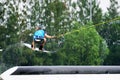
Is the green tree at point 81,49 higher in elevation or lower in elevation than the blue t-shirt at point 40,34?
lower

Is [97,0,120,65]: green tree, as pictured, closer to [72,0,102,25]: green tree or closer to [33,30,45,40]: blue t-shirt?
[72,0,102,25]: green tree

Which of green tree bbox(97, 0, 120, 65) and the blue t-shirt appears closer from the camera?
the blue t-shirt

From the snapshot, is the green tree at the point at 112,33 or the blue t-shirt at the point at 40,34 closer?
the blue t-shirt at the point at 40,34

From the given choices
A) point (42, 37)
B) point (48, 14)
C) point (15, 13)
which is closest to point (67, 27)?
point (48, 14)

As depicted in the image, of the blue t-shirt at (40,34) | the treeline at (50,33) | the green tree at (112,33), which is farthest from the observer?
the green tree at (112,33)

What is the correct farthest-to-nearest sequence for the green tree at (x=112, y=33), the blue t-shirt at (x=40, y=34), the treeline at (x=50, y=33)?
the green tree at (x=112, y=33) → the treeline at (x=50, y=33) → the blue t-shirt at (x=40, y=34)

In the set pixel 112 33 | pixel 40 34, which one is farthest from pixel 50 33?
pixel 40 34

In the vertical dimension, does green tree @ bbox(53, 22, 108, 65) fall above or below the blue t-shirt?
below

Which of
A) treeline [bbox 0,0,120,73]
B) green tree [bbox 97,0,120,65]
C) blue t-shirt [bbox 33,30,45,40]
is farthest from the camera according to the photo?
green tree [bbox 97,0,120,65]

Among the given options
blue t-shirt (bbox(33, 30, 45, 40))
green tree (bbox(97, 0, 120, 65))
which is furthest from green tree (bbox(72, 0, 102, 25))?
blue t-shirt (bbox(33, 30, 45, 40))

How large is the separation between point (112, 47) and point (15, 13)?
12503 mm

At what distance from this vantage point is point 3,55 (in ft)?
107

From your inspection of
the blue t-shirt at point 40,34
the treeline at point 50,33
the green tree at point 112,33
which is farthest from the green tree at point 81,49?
the blue t-shirt at point 40,34

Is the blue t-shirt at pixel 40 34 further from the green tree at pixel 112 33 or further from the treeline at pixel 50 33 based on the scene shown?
the green tree at pixel 112 33
